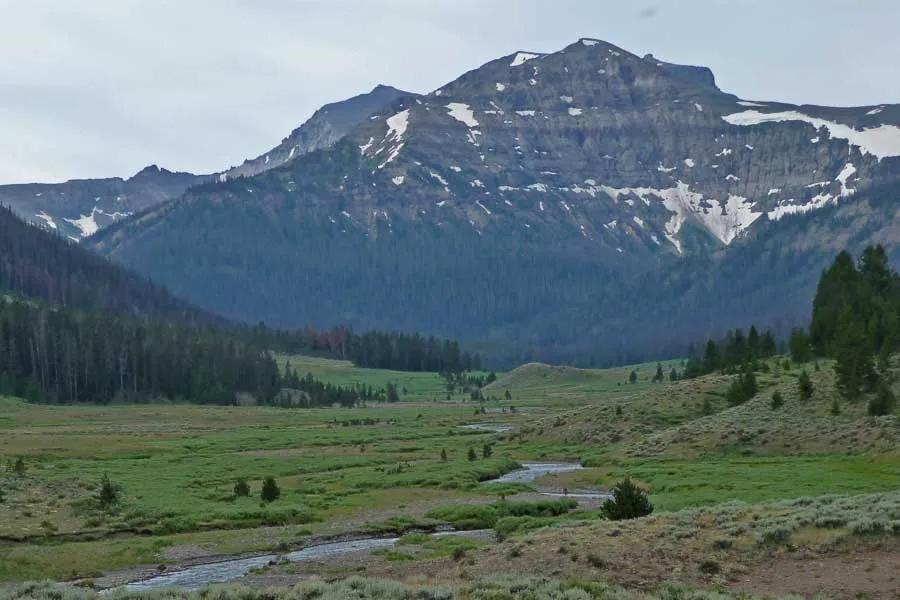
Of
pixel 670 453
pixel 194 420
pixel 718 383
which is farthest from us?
pixel 194 420

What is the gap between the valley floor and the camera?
116 feet

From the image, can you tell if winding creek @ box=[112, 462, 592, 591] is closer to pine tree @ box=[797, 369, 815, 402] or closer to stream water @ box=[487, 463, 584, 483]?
stream water @ box=[487, 463, 584, 483]

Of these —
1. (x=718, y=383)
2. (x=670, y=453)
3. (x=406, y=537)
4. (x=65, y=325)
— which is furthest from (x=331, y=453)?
(x=65, y=325)

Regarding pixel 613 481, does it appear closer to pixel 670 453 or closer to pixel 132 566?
pixel 670 453

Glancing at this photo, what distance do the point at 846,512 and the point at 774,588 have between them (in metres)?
8.38

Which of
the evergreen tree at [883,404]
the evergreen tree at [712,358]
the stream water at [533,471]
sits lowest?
the stream water at [533,471]

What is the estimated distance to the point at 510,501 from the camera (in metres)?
60.3

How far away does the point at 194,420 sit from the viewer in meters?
153

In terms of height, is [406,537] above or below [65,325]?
below

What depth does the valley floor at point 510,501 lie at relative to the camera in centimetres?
3544

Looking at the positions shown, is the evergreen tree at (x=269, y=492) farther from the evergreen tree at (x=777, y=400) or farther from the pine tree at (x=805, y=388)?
the pine tree at (x=805, y=388)

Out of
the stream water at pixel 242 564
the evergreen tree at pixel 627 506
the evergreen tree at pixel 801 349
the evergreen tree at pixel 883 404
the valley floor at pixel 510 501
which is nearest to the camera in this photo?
the valley floor at pixel 510 501

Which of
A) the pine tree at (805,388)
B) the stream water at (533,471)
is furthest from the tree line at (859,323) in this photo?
the stream water at (533,471)

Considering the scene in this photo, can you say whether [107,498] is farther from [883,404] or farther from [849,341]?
[849,341]
